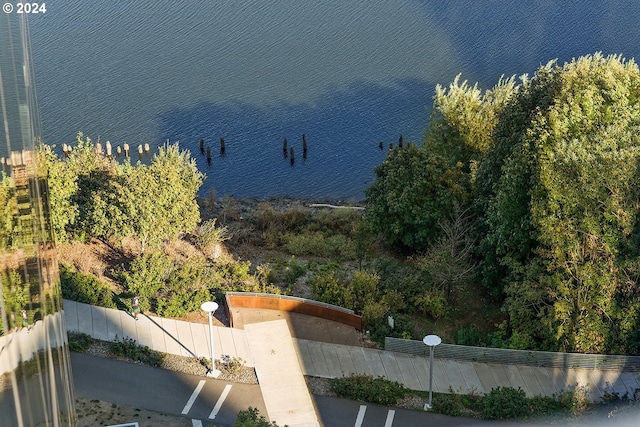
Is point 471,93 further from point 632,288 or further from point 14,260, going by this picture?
point 14,260

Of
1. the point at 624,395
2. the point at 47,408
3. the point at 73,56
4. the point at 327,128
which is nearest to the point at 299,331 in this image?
the point at 624,395

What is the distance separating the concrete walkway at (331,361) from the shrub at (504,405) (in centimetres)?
91

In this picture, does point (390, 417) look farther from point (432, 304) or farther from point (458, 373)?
point (432, 304)

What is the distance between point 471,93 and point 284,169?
1531 cm

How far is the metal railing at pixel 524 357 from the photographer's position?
81.9 ft

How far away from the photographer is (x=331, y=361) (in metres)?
25.6

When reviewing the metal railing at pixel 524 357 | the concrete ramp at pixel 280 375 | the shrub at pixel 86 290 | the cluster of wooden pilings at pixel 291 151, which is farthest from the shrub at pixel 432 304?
the cluster of wooden pilings at pixel 291 151

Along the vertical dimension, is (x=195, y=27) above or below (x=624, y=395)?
above

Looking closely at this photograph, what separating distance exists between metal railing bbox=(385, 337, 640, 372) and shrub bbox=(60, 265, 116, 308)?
981cm

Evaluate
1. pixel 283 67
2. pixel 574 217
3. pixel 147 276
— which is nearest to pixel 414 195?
pixel 574 217

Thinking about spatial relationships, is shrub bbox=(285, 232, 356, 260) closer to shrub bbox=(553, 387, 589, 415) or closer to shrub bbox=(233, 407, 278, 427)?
shrub bbox=(553, 387, 589, 415)

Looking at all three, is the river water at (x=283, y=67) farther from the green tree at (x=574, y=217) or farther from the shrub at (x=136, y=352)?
the shrub at (x=136, y=352)

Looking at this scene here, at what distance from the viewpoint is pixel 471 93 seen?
4028 centimetres

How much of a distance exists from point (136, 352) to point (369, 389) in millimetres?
7448
